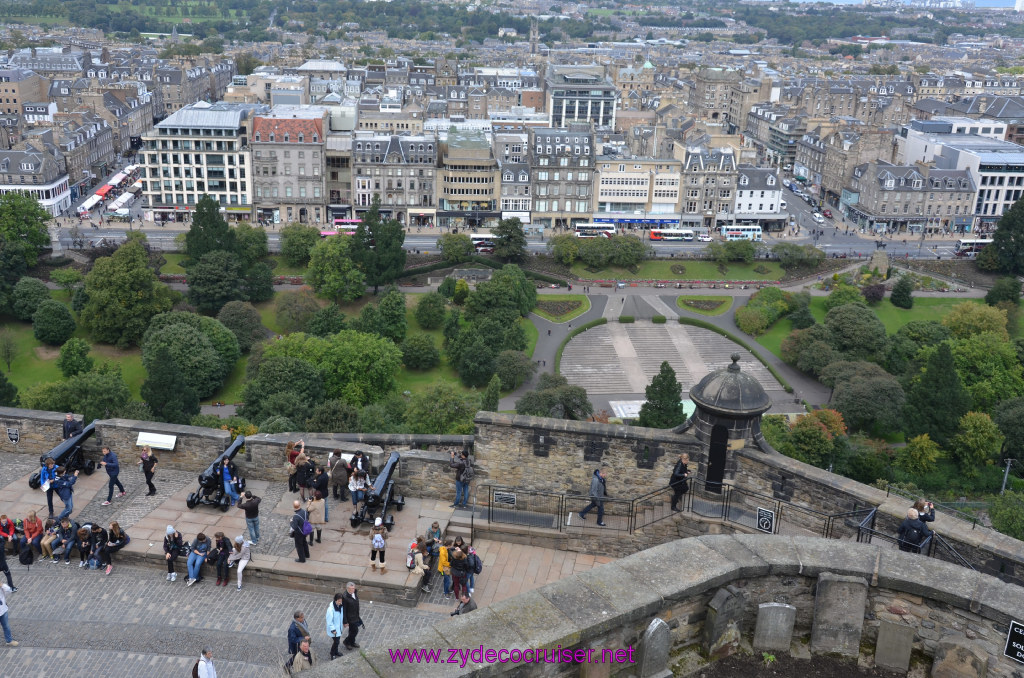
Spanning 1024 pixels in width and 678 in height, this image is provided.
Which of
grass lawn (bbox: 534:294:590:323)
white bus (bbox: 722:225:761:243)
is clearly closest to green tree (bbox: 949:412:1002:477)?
grass lawn (bbox: 534:294:590:323)

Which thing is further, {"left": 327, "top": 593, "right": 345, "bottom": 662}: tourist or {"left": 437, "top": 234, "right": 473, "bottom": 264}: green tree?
{"left": 437, "top": 234, "right": 473, "bottom": 264}: green tree

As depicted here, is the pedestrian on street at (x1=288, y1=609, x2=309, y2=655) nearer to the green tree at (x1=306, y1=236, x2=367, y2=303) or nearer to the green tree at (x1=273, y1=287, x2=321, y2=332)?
the green tree at (x1=273, y1=287, x2=321, y2=332)

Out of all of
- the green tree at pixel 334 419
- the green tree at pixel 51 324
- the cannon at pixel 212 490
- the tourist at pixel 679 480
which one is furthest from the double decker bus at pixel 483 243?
the tourist at pixel 679 480

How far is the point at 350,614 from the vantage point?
1341 centimetres

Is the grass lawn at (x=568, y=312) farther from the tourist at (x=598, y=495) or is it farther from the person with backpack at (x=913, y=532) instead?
the person with backpack at (x=913, y=532)

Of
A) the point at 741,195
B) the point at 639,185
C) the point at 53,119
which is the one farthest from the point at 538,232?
the point at 53,119

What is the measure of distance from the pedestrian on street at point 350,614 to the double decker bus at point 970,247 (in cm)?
10738

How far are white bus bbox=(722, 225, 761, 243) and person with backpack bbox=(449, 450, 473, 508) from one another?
9355 cm

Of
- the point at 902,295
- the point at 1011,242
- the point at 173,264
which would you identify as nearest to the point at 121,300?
the point at 173,264

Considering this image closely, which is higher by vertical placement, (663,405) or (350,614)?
(350,614)

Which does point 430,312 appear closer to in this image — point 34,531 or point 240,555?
point 34,531

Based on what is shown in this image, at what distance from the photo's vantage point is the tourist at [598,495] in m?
16.2

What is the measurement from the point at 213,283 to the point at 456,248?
2541 centimetres

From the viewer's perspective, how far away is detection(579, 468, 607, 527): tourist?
16.2m
